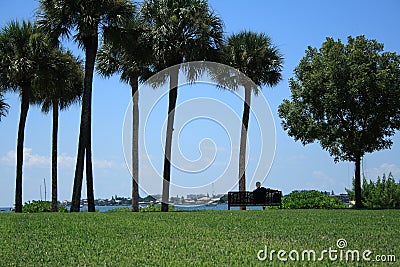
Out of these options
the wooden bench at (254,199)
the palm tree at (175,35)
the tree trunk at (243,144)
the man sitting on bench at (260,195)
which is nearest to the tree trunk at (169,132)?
the palm tree at (175,35)

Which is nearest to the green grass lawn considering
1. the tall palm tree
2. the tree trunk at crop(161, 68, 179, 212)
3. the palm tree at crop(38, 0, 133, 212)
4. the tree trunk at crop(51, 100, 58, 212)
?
the palm tree at crop(38, 0, 133, 212)

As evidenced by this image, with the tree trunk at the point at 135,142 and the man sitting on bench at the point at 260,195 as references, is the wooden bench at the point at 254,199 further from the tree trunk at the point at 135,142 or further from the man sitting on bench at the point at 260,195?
the tree trunk at the point at 135,142

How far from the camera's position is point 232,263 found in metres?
7.04

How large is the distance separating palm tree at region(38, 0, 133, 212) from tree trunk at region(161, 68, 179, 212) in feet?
11.1

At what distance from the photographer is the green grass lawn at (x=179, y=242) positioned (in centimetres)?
732

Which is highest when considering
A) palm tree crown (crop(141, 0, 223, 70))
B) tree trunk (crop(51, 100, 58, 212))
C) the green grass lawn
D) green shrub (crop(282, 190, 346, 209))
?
palm tree crown (crop(141, 0, 223, 70))

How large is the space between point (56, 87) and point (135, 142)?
4.35 m

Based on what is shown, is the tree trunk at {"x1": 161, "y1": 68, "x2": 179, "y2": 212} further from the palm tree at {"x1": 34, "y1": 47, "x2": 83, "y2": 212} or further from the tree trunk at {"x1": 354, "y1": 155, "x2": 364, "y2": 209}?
the tree trunk at {"x1": 354, "y1": 155, "x2": 364, "y2": 209}

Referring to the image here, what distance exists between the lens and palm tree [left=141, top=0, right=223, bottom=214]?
80.8ft

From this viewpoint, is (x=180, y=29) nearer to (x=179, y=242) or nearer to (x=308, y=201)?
(x=308, y=201)

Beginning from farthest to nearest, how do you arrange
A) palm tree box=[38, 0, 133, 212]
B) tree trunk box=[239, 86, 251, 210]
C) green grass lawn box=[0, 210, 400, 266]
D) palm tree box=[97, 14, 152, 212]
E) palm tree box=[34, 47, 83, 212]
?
tree trunk box=[239, 86, 251, 210] → palm tree box=[34, 47, 83, 212] → palm tree box=[97, 14, 152, 212] → palm tree box=[38, 0, 133, 212] → green grass lawn box=[0, 210, 400, 266]

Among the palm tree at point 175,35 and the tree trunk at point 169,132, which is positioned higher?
the palm tree at point 175,35

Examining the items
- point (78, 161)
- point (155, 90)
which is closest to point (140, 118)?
point (155, 90)

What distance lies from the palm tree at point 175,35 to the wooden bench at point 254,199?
2836 mm
